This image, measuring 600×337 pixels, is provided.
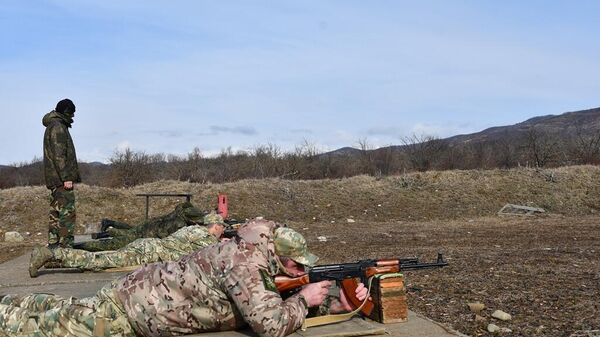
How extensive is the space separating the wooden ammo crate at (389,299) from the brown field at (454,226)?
2.11ft

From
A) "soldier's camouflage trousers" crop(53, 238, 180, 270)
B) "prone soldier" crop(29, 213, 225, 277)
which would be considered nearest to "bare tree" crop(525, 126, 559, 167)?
"prone soldier" crop(29, 213, 225, 277)

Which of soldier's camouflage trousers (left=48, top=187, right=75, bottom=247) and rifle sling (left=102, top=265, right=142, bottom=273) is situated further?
soldier's camouflage trousers (left=48, top=187, right=75, bottom=247)

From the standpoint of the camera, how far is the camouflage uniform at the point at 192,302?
3.79 meters

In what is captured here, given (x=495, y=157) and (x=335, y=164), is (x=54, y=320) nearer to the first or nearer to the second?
(x=335, y=164)

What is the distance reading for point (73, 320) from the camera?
3973 millimetres

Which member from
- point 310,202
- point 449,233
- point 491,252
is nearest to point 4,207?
point 310,202

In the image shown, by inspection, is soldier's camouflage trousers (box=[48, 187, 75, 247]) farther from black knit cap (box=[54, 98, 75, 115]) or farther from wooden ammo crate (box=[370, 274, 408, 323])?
wooden ammo crate (box=[370, 274, 408, 323])

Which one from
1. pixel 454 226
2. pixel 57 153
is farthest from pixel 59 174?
pixel 454 226

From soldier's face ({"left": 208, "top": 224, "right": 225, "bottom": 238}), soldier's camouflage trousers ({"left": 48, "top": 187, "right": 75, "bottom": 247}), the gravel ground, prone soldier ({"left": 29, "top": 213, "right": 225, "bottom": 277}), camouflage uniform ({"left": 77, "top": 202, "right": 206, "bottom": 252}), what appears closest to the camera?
the gravel ground

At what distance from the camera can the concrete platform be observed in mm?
4355

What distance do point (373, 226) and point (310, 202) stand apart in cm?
309

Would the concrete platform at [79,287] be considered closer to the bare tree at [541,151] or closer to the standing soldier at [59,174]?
the standing soldier at [59,174]

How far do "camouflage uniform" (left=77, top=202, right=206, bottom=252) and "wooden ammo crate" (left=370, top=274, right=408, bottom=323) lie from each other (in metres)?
4.01

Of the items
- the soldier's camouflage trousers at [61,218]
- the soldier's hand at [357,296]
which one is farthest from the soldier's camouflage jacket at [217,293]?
the soldier's camouflage trousers at [61,218]
